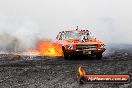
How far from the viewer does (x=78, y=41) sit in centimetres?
1938

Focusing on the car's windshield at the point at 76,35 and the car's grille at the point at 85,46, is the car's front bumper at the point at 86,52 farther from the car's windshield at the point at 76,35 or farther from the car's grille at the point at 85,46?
the car's windshield at the point at 76,35

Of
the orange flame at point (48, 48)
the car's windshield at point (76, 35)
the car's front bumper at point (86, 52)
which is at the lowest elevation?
the car's front bumper at point (86, 52)

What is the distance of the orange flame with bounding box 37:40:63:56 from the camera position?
Answer: 20.8m

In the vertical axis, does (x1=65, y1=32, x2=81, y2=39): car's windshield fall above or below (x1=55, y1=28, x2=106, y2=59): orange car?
above

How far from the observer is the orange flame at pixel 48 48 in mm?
20794

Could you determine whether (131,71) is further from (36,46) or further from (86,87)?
(36,46)

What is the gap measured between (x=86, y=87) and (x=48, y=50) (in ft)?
45.5

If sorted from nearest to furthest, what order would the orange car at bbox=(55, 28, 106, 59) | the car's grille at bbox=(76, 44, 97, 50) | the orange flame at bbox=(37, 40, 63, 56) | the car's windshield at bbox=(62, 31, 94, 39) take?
the orange car at bbox=(55, 28, 106, 59) < the car's grille at bbox=(76, 44, 97, 50) < the car's windshield at bbox=(62, 31, 94, 39) < the orange flame at bbox=(37, 40, 63, 56)

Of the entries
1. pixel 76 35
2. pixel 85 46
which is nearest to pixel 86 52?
pixel 85 46

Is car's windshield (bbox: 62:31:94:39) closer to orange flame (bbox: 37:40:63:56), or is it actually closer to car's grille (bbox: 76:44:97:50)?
orange flame (bbox: 37:40:63:56)

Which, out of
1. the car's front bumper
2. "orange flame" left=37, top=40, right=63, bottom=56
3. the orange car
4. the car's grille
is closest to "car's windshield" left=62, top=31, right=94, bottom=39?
the orange car

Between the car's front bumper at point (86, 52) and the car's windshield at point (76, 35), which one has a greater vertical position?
the car's windshield at point (76, 35)

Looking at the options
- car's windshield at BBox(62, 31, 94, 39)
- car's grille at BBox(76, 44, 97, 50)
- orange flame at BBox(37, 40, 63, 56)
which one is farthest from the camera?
orange flame at BBox(37, 40, 63, 56)

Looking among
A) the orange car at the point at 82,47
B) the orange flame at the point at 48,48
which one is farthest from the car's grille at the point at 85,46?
the orange flame at the point at 48,48
